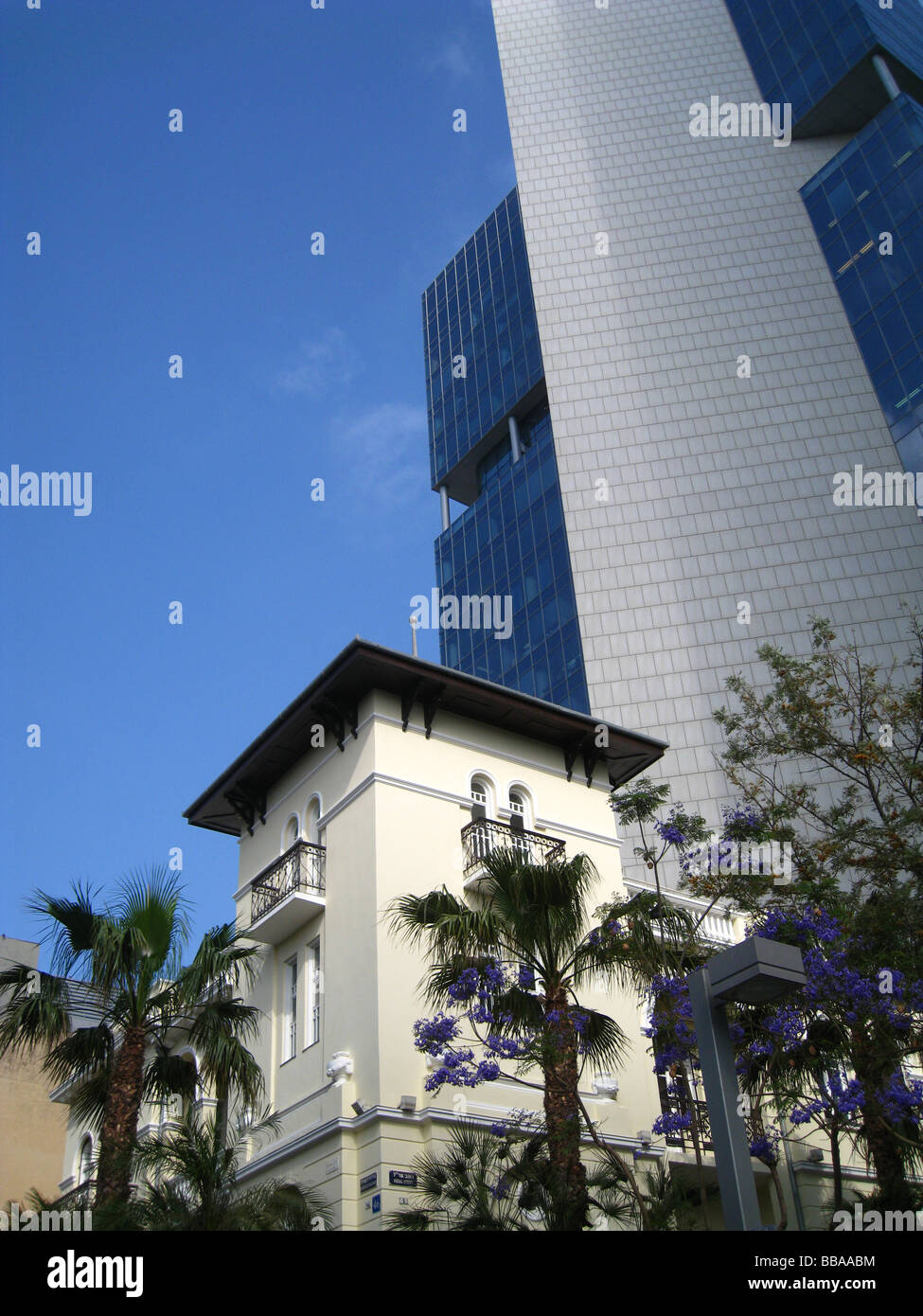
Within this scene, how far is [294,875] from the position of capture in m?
22.5

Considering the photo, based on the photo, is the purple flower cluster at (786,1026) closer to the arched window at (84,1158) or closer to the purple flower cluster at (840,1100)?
the purple flower cluster at (840,1100)

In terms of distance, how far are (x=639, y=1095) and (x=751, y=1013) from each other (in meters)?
5.82

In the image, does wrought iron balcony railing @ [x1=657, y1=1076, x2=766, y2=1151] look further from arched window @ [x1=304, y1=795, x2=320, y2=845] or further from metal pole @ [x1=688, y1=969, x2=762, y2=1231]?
arched window @ [x1=304, y1=795, x2=320, y2=845]

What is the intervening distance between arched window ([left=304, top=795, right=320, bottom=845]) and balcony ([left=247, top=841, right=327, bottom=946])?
0.57 meters

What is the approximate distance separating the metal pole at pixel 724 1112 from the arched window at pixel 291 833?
15.1m

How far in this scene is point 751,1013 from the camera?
54.5 feet

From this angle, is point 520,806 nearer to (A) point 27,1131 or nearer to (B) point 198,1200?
(B) point 198,1200

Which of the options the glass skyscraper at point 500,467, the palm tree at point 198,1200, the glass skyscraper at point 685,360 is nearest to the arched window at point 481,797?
the palm tree at point 198,1200

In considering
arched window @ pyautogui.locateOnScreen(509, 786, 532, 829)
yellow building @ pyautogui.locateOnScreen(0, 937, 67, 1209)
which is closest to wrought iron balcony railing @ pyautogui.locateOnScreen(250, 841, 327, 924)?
arched window @ pyautogui.locateOnScreen(509, 786, 532, 829)

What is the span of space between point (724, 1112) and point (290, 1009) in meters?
14.5

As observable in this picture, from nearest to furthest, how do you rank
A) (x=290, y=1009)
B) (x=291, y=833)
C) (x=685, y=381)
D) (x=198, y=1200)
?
(x=198, y=1200) < (x=290, y=1009) < (x=291, y=833) < (x=685, y=381)

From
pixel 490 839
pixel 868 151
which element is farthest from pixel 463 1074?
pixel 868 151

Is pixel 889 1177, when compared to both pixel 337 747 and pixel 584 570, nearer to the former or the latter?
pixel 337 747
